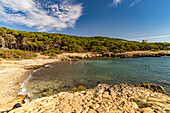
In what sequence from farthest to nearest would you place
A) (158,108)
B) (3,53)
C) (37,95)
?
(3,53) < (37,95) < (158,108)

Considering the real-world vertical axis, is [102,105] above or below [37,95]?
above

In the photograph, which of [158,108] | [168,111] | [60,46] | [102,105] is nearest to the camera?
[168,111]

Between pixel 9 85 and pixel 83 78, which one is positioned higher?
pixel 9 85

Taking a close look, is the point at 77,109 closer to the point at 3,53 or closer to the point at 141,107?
the point at 141,107

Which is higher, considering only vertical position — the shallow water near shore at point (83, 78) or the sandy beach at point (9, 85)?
the sandy beach at point (9, 85)

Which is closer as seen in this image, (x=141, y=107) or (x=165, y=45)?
(x=141, y=107)

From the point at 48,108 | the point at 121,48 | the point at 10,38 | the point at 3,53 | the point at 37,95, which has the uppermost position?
the point at 10,38

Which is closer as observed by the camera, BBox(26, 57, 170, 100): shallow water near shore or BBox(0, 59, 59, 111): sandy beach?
BBox(0, 59, 59, 111): sandy beach

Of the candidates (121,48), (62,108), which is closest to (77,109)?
(62,108)

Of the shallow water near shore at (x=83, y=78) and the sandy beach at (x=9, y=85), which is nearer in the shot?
the sandy beach at (x=9, y=85)

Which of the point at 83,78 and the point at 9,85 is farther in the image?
the point at 83,78

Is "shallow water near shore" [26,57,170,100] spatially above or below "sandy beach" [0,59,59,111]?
below

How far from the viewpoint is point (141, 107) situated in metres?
4.77

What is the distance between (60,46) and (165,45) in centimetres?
9489
